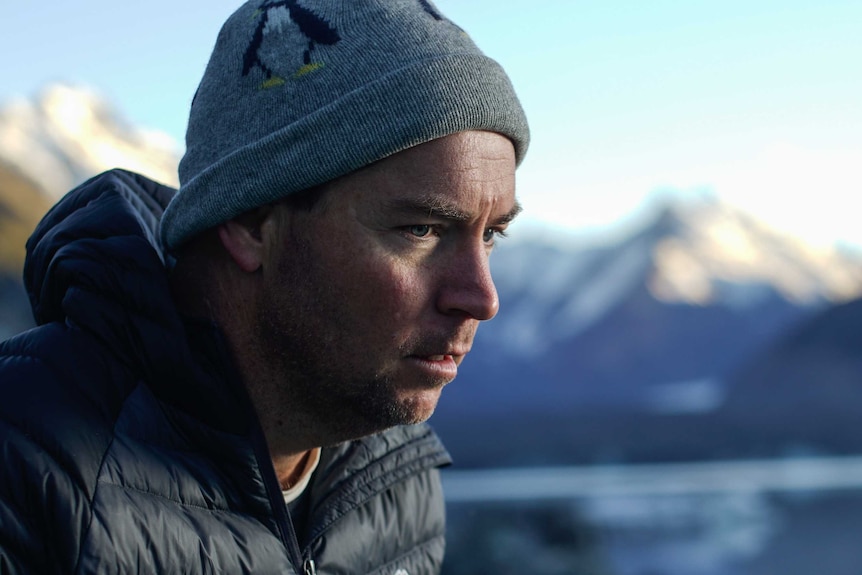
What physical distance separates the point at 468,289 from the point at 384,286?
125 millimetres

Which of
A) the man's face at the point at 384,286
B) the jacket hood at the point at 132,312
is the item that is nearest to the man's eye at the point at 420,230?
the man's face at the point at 384,286

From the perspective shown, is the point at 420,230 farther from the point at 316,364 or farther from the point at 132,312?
the point at 132,312

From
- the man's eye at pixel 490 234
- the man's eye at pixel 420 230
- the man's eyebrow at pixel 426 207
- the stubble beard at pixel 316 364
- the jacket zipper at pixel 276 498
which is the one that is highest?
the man's eye at pixel 490 234

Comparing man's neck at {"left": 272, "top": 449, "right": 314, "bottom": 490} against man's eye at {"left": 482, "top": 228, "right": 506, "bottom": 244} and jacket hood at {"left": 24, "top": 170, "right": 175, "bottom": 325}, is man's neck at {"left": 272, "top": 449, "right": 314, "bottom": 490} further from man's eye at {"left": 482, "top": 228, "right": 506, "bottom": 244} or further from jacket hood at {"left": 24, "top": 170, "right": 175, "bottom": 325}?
man's eye at {"left": 482, "top": 228, "right": 506, "bottom": 244}

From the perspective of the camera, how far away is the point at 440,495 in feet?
5.99

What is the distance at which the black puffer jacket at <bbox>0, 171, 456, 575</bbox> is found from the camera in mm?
1086

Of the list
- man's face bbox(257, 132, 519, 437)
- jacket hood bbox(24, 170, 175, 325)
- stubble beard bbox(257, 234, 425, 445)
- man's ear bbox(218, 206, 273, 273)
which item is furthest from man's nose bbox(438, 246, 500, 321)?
jacket hood bbox(24, 170, 175, 325)

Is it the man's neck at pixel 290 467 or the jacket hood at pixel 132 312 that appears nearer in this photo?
the jacket hood at pixel 132 312

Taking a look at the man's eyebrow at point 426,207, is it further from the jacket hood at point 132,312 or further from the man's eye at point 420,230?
the jacket hood at point 132,312

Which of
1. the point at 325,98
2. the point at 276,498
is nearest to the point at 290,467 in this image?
the point at 276,498

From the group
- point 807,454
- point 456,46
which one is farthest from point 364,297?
point 807,454

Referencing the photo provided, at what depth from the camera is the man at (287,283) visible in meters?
1.24

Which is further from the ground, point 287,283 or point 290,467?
point 287,283

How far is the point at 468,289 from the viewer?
4.31 feet
